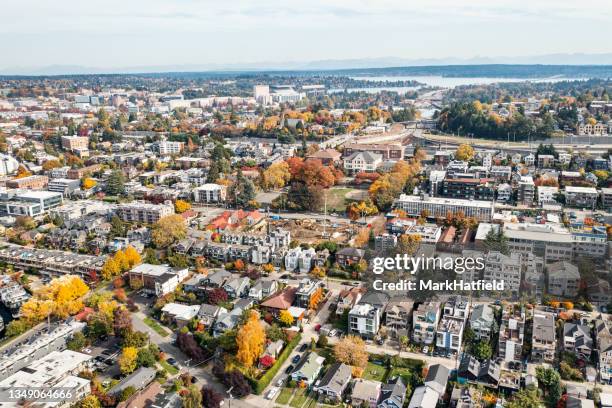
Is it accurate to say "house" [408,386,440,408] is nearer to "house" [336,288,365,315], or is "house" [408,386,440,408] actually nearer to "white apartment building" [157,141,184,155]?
"house" [336,288,365,315]

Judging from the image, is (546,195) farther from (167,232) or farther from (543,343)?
(167,232)

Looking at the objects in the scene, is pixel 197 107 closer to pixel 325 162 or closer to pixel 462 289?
pixel 325 162

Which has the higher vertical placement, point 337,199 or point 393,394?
point 337,199

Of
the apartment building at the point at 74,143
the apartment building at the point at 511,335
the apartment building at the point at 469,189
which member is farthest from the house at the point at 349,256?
the apartment building at the point at 74,143

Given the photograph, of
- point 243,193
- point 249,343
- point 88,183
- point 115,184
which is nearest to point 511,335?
point 249,343

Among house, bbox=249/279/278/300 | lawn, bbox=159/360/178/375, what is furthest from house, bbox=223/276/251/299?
lawn, bbox=159/360/178/375
